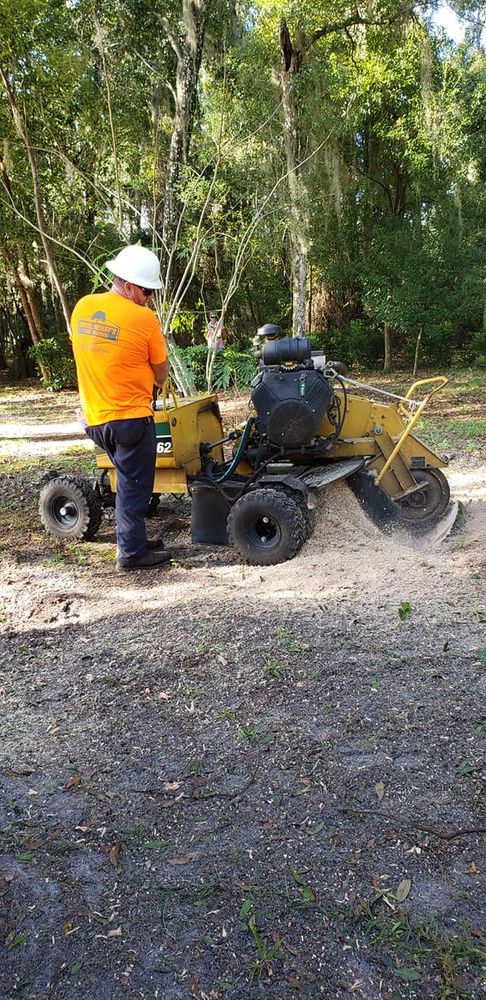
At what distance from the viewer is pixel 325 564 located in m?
4.77

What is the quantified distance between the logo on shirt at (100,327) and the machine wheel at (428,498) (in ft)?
8.65

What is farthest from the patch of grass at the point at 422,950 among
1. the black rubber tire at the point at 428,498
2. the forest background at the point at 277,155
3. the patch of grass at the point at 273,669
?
the forest background at the point at 277,155

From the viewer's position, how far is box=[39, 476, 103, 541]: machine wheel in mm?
5676

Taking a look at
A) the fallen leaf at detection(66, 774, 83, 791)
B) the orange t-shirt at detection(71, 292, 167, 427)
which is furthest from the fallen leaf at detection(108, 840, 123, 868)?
the orange t-shirt at detection(71, 292, 167, 427)

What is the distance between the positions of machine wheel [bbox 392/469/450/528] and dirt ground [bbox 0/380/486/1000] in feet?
3.97

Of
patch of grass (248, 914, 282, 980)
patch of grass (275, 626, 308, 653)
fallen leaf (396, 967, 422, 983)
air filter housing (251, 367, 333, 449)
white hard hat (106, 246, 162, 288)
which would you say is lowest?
patch of grass (275, 626, 308, 653)

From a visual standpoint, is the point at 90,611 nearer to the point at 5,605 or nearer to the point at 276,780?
the point at 5,605

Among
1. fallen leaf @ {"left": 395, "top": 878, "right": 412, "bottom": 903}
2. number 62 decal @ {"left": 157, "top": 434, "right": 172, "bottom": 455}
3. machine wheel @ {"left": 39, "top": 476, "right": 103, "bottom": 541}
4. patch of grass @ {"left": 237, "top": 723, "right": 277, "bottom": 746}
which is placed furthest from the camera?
machine wheel @ {"left": 39, "top": 476, "right": 103, "bottom": 541}

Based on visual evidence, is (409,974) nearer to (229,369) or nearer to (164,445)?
(164,445)

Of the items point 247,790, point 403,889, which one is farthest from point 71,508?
point 403,889

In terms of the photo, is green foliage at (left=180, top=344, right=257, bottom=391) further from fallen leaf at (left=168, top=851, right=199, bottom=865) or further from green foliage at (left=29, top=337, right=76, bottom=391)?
fallen leaf at (left=168, top=851, right=199, bottom=865)

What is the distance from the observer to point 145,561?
4.96 metres

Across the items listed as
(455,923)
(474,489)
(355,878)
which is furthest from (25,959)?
(474,489)

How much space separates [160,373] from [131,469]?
2.24 feet
